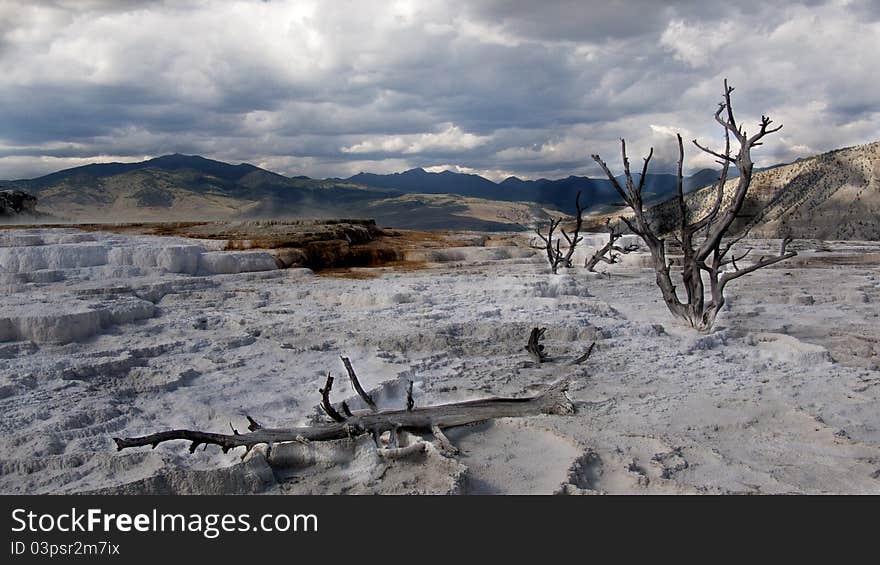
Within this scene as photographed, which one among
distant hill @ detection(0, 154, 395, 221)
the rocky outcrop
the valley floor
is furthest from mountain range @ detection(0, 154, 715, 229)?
the valley floor

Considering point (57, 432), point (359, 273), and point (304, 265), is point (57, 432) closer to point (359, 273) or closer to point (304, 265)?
point (359, 273)

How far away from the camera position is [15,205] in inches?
1486

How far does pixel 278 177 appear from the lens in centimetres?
13512

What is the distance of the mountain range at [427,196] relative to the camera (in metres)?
33.7

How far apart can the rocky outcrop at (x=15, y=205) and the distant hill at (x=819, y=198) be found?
3547cm

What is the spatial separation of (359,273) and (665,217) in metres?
28.3

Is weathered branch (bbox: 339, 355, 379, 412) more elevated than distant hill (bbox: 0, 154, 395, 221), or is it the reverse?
distant hill (bbox: 0, 154, 395, 221)

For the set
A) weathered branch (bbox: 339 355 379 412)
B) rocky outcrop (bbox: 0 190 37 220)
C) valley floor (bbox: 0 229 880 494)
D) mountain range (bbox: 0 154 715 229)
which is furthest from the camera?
mountain range (bbox: 0 154 715 229)

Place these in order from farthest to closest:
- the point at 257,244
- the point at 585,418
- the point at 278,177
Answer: the point at 278,177, the point at 257,244, the point at 585,418

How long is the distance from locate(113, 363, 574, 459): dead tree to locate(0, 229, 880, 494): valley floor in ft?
0.33

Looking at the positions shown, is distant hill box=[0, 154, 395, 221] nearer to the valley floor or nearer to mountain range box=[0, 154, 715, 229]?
mountain range box=[0, 154, 715, 229]

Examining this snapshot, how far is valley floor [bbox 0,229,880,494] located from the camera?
12.4ft

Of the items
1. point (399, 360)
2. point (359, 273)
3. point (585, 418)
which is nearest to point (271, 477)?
point (585, 418)

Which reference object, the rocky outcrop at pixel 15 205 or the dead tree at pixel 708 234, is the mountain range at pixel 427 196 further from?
the rocky outcrop at pixel 15 205
